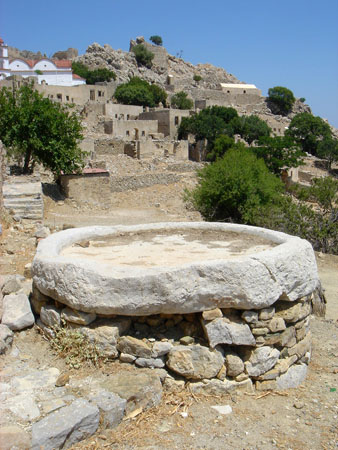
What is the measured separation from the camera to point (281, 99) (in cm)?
6122

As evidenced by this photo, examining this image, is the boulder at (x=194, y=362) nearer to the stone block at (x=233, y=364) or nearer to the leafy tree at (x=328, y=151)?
the stone block at (x=233, y=364)

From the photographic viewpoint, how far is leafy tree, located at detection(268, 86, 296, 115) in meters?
61.4

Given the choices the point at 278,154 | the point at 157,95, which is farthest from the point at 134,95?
the point at 278,154

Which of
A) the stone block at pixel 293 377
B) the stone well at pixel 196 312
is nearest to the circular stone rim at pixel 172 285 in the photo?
the stone well at pixel 196 312

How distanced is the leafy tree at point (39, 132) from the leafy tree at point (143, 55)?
166 ft

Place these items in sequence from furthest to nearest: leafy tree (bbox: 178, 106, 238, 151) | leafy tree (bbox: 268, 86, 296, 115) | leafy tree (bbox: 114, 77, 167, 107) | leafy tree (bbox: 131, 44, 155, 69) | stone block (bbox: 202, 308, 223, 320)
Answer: leafy tree (bbox: 131, 44, 155, 69)
leafy tree (bbox: 268, 86, 296, 115)
leafy tree (bbox: 114, 77, 167, 107)
leafy tree (bbox: 178, 106, 238, 151)
stone block (bbox: 202, 308, 223, 320)

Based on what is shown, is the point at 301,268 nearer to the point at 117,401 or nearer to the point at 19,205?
the point at 117,401

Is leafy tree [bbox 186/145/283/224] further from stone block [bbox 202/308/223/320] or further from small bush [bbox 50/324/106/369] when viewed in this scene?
small bush [bbox 50/324/106/369]

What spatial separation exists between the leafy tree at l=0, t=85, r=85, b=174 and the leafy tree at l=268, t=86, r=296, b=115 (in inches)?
2000

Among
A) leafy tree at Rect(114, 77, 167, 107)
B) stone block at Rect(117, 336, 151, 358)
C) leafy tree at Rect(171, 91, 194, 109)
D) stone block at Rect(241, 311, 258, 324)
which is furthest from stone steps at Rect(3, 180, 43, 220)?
leafy tree at Rect(171, 91, 194, 109)

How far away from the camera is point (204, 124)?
3566 cm

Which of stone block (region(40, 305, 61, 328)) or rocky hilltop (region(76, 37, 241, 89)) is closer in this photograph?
stone block (region(40, 305, 61, 328))

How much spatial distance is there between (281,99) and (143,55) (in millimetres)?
20866

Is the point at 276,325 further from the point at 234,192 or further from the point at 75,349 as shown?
the point at 234,192
